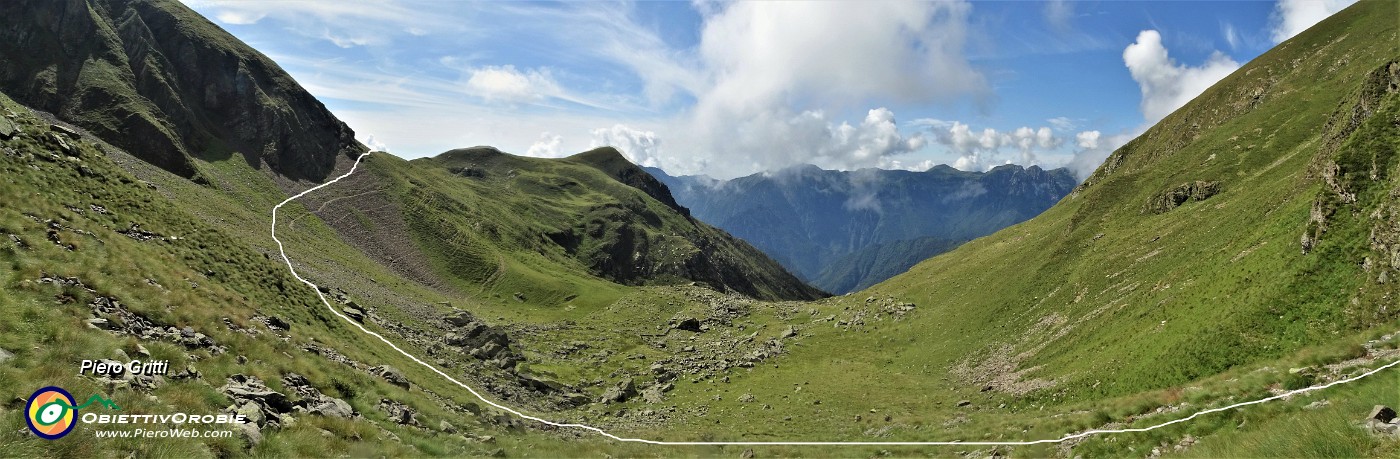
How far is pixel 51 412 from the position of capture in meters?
10.8

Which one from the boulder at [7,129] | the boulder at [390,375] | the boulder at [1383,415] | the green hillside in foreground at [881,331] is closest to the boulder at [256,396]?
the green hillside in foreground at [881,331]

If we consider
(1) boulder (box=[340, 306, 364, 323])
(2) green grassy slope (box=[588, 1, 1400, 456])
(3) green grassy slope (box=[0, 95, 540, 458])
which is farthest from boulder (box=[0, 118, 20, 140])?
(2) green grassy slope (box=[588, 1, 1400, 456])

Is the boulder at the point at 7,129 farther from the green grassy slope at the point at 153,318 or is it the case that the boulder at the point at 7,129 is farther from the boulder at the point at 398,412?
the boulder at the point at 398,412

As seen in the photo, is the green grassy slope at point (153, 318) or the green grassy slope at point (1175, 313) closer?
the green grassy slope at point (153, 318)

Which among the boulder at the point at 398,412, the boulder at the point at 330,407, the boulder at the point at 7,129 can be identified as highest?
the boulder at the point at 7,129

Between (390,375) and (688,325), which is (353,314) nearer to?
(390,375)

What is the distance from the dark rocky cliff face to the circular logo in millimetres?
138479

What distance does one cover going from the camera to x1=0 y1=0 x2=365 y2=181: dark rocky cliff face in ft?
387

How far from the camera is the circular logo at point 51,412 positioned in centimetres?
1025

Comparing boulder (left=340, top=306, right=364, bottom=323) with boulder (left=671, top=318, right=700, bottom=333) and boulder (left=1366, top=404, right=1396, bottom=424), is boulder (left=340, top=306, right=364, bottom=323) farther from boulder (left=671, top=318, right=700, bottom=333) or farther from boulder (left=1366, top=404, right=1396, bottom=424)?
boulder (left=671, top=318, right=700, bottom=333)

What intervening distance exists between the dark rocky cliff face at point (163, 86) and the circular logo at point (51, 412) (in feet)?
454

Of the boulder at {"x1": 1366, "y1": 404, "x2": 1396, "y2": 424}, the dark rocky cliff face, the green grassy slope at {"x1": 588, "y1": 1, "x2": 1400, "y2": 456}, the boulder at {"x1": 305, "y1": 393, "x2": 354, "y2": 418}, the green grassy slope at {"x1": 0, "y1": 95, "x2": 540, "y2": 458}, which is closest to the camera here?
the boulder at {"x1": 1366, "y1": 404, "x2": 1396, "y2": 424}

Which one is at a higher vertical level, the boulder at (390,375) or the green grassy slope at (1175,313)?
the green grassy slope at (1175,313)

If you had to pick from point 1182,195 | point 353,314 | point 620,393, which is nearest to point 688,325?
point 620,393
